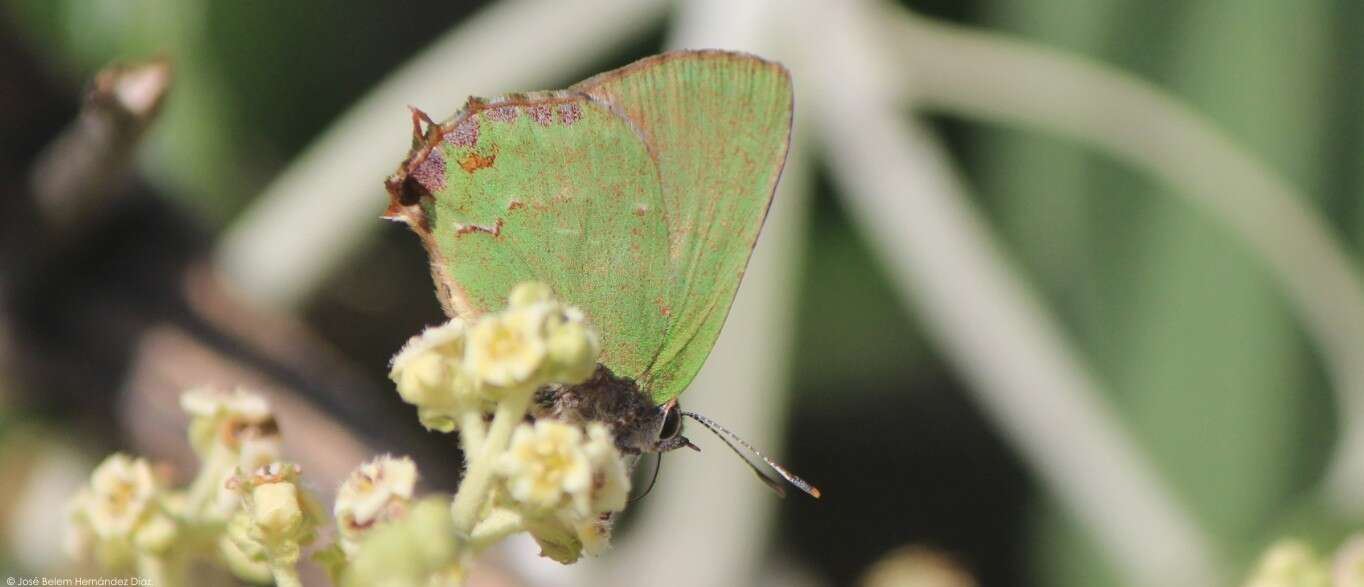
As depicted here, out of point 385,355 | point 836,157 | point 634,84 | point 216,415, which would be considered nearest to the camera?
point 216,415

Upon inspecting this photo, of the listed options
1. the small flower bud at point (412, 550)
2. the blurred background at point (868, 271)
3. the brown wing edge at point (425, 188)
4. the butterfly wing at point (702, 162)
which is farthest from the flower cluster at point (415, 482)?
the blurred background at point (868, 271)

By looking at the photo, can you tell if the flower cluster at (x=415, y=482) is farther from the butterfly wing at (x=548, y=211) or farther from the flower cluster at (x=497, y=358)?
the butterfly wing at (x=548, y=211)

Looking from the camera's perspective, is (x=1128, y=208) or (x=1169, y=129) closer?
(x=1169, y=129)

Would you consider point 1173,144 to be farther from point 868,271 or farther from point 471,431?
point 471,431

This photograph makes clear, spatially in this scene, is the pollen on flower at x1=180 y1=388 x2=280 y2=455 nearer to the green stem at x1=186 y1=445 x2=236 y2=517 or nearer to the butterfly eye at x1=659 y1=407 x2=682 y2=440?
the green stem at x1=186 y1=445 x2=236 y2=517

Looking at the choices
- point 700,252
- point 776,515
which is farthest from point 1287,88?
point 700,252

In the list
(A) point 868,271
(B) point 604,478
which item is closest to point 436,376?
(B) point 604,478

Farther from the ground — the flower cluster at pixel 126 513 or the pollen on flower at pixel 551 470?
the pollen on flower at pixel 551 470

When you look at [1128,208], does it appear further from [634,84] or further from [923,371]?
[634,84]
